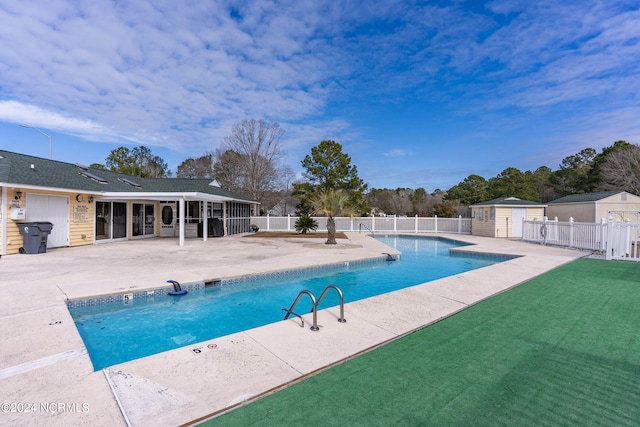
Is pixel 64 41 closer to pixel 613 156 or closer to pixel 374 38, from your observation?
pixel 374 38

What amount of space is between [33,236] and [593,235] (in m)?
20.1

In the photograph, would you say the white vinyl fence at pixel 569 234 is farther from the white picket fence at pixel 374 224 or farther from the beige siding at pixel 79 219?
the beige siding at pixel 79 219

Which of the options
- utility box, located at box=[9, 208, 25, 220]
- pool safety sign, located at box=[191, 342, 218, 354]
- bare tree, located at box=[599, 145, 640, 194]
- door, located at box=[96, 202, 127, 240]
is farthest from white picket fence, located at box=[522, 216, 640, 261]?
door, located at box=[96, 202, 127, 240]

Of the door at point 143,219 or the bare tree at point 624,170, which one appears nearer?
the door at point 143,219

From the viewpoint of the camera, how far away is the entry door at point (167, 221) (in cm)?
1680

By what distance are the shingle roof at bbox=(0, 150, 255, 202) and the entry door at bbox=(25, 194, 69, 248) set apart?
25.3 inches

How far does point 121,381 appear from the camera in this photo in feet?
8.58

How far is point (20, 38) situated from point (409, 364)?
1819 cm

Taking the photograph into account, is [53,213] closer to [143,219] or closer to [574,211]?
[143,219]

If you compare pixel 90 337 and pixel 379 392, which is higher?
pixel 379 392

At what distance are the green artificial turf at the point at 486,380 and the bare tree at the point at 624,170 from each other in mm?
28648

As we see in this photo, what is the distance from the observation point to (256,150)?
28.3m

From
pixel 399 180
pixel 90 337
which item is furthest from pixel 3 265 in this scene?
pixel 399 180

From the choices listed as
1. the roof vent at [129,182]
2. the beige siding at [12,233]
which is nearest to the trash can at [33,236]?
the beige siding at [12,233]
